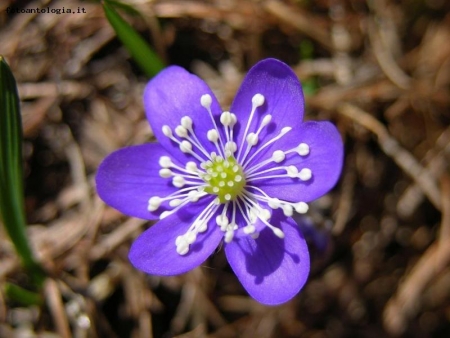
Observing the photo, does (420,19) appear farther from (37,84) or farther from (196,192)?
(37,84)

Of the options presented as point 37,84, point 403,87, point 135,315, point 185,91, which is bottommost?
point 135,315

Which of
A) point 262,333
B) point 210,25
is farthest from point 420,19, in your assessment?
point 262,333

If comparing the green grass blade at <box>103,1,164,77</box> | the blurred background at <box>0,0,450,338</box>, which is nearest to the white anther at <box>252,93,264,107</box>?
the green grass blade at <box>103,1,164,77</box>

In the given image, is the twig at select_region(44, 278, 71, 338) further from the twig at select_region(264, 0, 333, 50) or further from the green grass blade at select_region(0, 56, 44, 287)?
the twig at select_region(264, 0, 333, 50)

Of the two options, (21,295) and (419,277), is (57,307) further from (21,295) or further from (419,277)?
(419,277)

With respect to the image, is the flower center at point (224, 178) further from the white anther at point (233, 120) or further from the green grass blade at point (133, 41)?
the green grass blade at point (133, 41)

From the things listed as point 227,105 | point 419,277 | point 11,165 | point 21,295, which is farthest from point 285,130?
point 21,295
